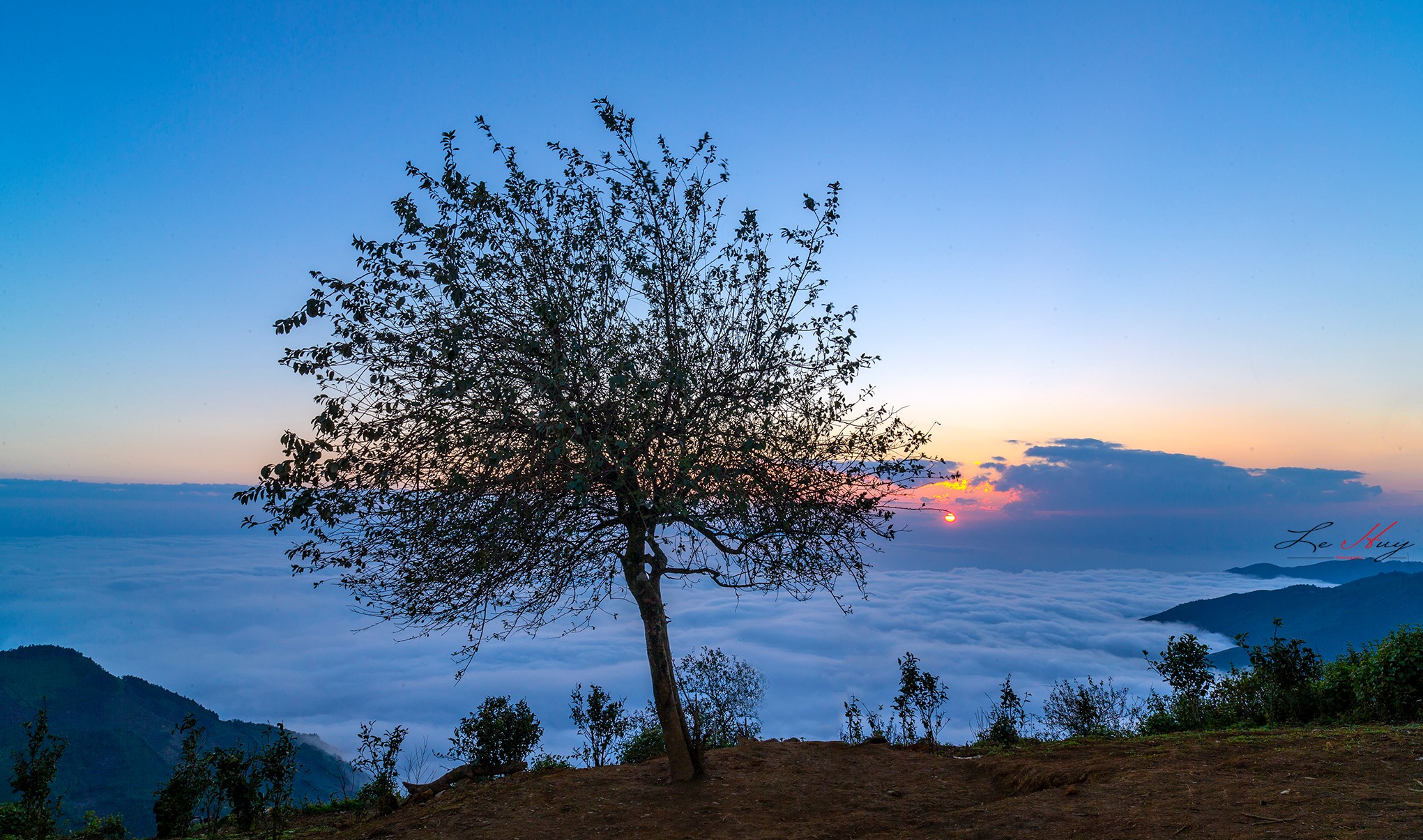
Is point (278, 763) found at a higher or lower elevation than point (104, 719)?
higher

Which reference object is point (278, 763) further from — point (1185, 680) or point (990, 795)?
point (1185, 680)

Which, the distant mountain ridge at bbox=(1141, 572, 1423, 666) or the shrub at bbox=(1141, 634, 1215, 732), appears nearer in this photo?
the shrub at bbox=(1141, 634, 1215, 732)

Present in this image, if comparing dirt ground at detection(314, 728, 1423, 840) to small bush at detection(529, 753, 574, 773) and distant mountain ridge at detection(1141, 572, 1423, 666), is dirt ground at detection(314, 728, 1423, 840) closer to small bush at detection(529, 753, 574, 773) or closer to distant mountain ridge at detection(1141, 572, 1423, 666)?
small bush at detection(529, 753, 574, 773)

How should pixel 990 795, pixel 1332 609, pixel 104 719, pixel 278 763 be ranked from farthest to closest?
pixel 1332 609 < pixel 104 719 < pixel 278 763 < pixel 990 795

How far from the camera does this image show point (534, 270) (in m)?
9.34

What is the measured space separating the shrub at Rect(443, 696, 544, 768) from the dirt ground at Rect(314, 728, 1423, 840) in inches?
58.2

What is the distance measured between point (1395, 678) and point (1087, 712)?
5122 millimetres

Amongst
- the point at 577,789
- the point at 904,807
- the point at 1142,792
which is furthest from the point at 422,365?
the point at 1142,792

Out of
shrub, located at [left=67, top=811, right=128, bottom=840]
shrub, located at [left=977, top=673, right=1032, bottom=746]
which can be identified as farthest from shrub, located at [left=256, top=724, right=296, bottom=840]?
shrub, located at [left=977, top=673, right=1032, bottom=746]

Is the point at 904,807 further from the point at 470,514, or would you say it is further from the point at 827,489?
the point at 470,514

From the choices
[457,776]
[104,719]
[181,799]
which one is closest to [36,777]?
[181,799]

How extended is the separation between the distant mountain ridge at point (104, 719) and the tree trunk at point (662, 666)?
5635 cm

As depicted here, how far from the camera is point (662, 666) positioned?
1005 centimetres

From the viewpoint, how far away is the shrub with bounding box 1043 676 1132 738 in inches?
587
